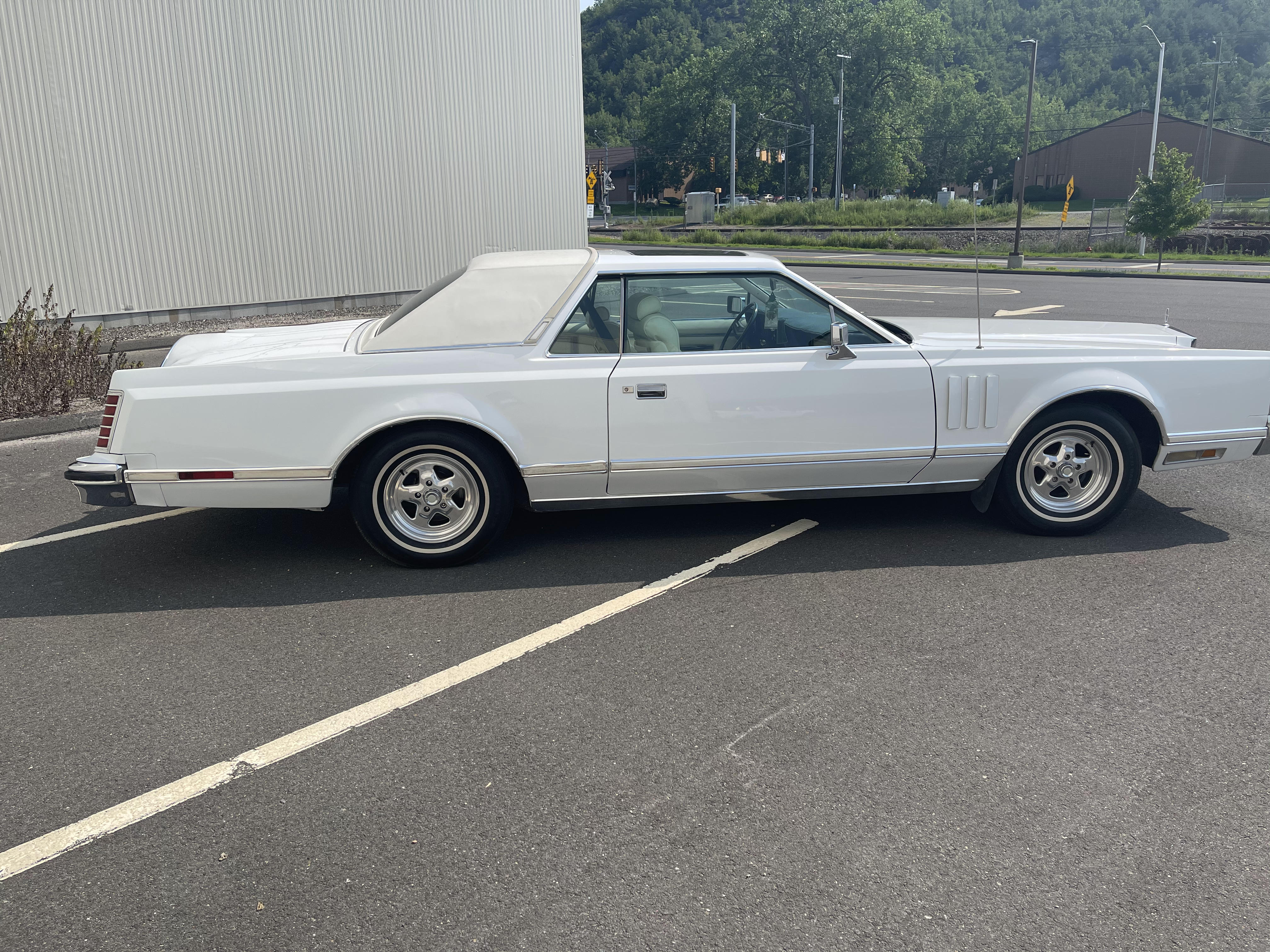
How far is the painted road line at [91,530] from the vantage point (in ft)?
17.9

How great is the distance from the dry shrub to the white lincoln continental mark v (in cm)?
384

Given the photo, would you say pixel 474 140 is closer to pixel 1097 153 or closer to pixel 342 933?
pixel 342 933

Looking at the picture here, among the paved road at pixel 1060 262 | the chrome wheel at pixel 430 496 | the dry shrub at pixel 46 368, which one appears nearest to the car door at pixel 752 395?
the chrome wheel at pixel 430 496

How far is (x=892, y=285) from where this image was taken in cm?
2358

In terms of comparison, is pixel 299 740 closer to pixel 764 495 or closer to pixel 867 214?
pixel 764 495

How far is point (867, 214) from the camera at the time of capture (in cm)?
6012

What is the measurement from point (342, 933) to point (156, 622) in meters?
2.39

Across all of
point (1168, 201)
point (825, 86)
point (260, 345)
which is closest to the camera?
point (260, 345)

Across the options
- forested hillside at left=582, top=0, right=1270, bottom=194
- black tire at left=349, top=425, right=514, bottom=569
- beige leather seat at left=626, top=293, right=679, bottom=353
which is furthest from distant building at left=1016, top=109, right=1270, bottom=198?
black tire at left=349, top=425, right=514, bottom=569

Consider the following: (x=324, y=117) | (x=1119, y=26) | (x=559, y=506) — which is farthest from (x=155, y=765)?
(x=1119, y=26)

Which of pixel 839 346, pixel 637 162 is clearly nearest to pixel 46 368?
pixel 839 346

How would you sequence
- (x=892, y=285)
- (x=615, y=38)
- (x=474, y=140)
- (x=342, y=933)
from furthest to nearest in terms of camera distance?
(x=615, y=38) < (x=892, y=285) < (x=474, y=140) < (x=342, y=933)

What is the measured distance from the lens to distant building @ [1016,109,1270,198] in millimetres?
82188

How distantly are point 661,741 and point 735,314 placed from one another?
2.54m
